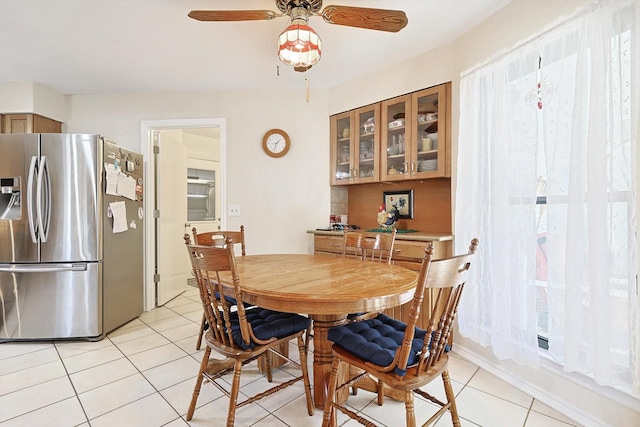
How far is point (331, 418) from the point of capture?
1.41m

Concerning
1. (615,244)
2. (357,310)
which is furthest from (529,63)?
(357,310)

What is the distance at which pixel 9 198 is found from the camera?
8.62 feet

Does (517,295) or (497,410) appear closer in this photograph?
(497,410)

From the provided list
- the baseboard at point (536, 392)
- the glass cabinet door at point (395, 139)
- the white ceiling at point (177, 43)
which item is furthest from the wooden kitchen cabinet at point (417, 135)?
the baseboard at point (536, 392)

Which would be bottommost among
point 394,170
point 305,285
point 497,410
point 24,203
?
point 497,410

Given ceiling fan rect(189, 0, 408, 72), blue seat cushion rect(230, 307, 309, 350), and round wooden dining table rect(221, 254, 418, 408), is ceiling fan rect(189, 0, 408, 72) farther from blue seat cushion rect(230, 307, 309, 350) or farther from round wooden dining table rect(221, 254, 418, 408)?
blue seat cushion rect(230, 307, 309, 350)

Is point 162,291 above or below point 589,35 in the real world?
below

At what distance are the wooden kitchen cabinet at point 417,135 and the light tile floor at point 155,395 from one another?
5.07ft

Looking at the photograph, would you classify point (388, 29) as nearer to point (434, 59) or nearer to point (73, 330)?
point (434, 59)

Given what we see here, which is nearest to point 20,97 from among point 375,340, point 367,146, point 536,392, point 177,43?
point 177,43

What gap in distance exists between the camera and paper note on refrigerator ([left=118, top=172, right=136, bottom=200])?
9.79 feet

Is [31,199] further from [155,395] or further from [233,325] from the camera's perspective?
[233,325]

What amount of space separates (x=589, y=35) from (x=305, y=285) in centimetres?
177

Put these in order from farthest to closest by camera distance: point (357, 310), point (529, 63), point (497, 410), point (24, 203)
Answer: point (24, 203) → point (529, 63) → point (497, 410) → point (357, 310)
